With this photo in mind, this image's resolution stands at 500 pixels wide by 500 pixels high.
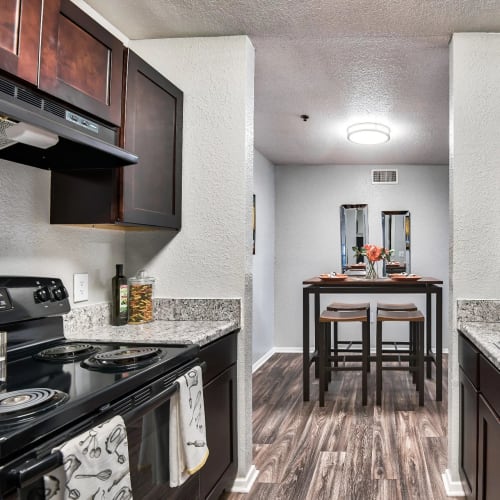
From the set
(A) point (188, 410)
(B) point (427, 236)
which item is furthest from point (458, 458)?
(B) point (427, 236)

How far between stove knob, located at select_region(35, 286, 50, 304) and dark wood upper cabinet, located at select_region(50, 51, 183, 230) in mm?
312

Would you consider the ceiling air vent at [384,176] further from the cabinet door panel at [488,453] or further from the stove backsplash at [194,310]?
the cabinet door panel at [488,453]

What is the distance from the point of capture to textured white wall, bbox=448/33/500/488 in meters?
2.43

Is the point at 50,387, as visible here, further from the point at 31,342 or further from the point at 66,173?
the point at 66,173

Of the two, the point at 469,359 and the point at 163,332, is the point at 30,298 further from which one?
the point at 469,359

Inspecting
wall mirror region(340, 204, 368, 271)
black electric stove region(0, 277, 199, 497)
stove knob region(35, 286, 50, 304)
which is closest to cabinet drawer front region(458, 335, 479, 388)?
black electric stove region(0, 277, 199, 497)

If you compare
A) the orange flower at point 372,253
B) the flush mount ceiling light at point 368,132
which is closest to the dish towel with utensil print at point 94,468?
the flush mount ceiling light at point 368,132

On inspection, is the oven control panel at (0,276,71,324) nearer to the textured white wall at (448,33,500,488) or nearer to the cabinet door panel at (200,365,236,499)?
the cabinet door panel at (200,365,236,499)

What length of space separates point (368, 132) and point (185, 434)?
3.23 m

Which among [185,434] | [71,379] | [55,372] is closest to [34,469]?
[71,379]

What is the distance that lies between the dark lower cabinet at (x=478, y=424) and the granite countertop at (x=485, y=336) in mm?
39

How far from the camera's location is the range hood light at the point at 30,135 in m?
1.35

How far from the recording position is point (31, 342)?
1.76 m

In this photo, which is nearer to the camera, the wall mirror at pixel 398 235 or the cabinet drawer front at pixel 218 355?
the cabinet drawer front at pixel 218 355
